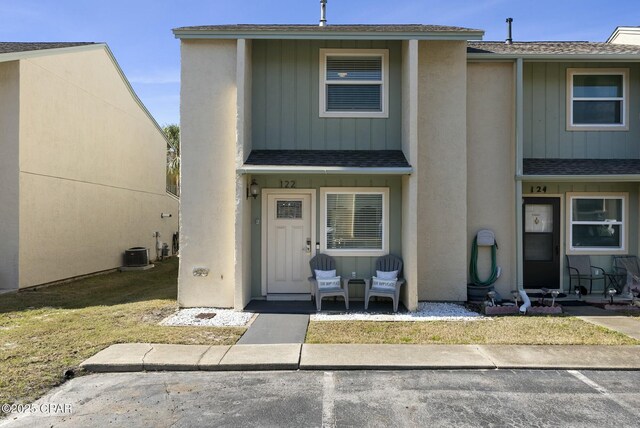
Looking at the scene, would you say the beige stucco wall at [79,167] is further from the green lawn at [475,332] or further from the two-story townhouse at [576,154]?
the two-story townhouse at [576,154]

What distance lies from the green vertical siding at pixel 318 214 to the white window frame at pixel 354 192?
0.22ft

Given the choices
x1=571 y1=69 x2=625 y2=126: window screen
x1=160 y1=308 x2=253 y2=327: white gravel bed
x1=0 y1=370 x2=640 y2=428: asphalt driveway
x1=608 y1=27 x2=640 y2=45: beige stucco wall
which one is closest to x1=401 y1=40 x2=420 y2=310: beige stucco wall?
x1=0 y1=370 x2=640 y2=428: asphalt driveway

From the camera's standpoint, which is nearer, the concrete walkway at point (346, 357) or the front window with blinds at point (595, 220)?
the concrete walkway at point (346, 357)

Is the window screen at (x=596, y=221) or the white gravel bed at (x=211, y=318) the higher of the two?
the window screen at (x=596, y=221)

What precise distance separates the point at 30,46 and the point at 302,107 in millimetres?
8187

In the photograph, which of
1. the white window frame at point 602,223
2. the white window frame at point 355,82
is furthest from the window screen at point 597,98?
the white window frame at point 355,82

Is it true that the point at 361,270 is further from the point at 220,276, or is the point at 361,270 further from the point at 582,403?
the point at 582,403

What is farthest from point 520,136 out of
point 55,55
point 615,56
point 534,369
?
point 55,55

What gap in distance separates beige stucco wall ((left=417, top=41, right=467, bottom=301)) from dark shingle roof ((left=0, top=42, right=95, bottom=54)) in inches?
380

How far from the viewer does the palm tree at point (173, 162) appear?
23.6 metres

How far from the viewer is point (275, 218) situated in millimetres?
9086

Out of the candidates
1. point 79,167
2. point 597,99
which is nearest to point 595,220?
point 597,99

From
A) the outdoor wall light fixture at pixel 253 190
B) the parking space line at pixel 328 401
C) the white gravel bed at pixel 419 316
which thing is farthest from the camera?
the outdoor wall light fixture at pixel 253 190

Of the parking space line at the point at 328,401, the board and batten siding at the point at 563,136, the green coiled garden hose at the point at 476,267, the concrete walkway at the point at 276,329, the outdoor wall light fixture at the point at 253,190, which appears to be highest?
the board and batten siding at the point at 563,136
